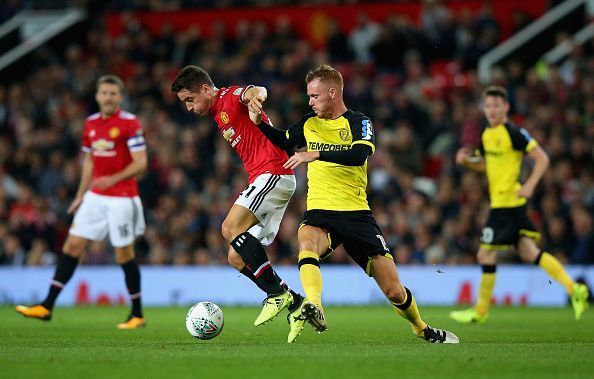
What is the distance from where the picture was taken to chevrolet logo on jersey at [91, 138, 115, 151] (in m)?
11.5

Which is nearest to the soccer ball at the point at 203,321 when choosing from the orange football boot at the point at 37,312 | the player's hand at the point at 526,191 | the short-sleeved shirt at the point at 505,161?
the orange football boot at the point at 37,312

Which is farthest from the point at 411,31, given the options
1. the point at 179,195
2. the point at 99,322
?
the point at 99,322

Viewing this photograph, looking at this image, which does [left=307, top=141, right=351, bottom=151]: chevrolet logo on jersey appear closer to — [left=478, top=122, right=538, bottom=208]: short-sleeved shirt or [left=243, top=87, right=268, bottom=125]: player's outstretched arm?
[left=243, top=87, right=268, bottom=125]: player's outstretched arm

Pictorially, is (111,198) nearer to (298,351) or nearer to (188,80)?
(188,80)

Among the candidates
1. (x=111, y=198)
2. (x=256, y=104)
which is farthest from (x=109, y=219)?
(x=256, y=104)

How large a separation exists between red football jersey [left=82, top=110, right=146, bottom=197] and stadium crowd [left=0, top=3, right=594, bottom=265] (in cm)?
590

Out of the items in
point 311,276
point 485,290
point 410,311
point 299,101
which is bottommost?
point 485,290

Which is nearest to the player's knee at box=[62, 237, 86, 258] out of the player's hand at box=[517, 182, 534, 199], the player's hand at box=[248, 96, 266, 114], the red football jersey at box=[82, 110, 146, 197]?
the red football jersey at box=[82, 110, 146, 197]

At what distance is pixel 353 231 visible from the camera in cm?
838

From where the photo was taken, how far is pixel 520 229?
12.1 m

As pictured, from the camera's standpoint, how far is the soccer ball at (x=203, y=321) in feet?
28.9

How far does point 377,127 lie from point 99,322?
844 centimetres

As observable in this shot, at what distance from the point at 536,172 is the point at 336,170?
3.93m

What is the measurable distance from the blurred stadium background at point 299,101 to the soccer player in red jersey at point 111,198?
A: 5994 millimetres
